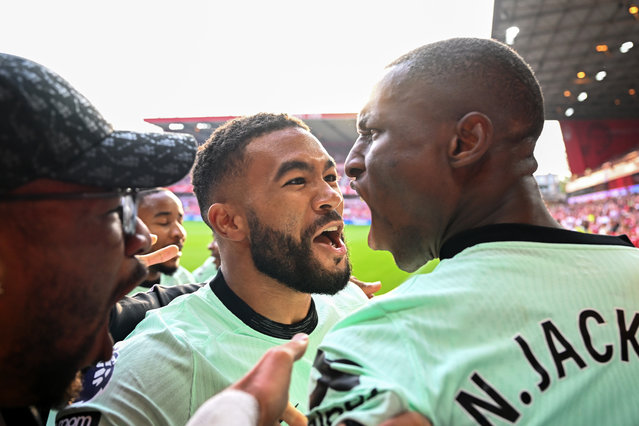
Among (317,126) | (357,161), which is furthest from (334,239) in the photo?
(317,126)

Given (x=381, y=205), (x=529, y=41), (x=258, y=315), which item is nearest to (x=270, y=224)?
(x=258, y=315)

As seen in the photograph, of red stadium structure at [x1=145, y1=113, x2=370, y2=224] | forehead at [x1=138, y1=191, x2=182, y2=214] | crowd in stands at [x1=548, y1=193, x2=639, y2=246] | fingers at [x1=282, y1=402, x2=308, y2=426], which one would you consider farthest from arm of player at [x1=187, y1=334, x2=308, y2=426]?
red stadium structure at [x1=145, y1=113, x2=370, y2=224]

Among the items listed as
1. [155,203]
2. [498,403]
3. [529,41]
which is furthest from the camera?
[529,41]

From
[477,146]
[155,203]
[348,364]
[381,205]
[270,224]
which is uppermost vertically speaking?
[477,146]

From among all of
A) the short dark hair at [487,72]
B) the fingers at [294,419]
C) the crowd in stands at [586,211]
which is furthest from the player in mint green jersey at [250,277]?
the crowd in stands at [586,211]

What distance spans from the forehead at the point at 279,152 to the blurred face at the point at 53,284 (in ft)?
4.01

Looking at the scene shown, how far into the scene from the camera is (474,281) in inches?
39.3

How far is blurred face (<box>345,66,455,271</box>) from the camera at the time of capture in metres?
1.22

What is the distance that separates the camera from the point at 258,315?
85.4 inches

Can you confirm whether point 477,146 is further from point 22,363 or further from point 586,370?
point 22,363

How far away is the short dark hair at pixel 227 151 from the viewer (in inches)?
97.9

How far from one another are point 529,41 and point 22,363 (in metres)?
24.1

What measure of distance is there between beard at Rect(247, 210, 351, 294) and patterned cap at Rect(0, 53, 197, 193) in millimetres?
1056

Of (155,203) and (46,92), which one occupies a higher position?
(46,92)
